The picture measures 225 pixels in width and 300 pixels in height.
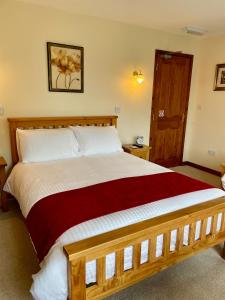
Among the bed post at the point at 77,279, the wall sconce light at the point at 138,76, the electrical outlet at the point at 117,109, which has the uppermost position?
the wall sconce light at the point at 138,76

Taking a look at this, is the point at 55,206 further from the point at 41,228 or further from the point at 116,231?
the point at 116,231

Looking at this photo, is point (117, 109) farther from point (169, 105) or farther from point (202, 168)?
Answer: point (202, 168)

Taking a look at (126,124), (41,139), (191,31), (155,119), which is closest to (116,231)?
(41,139)

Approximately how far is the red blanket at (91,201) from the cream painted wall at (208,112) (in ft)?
7.85

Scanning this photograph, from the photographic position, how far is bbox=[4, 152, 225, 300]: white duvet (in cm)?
130

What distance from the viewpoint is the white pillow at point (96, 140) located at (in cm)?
299

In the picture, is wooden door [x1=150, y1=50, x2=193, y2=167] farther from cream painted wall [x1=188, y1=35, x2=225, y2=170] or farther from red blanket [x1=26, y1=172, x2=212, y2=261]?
red blanket [x1=26, y1=172, x2=212, y2=261]

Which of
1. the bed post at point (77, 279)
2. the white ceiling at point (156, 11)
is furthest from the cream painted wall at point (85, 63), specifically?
the bed post at point (77, 279)

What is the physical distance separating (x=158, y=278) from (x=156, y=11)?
300cm

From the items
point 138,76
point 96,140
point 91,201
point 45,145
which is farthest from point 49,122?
point 91,201

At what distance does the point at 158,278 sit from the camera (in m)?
1.84

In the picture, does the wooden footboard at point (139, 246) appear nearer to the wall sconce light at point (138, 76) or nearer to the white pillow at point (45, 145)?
the white pillow at point (45, 145)

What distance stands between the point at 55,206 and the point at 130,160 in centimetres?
138

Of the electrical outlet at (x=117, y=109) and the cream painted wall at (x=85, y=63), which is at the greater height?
the cream painted wall at (x=85, y=63)
